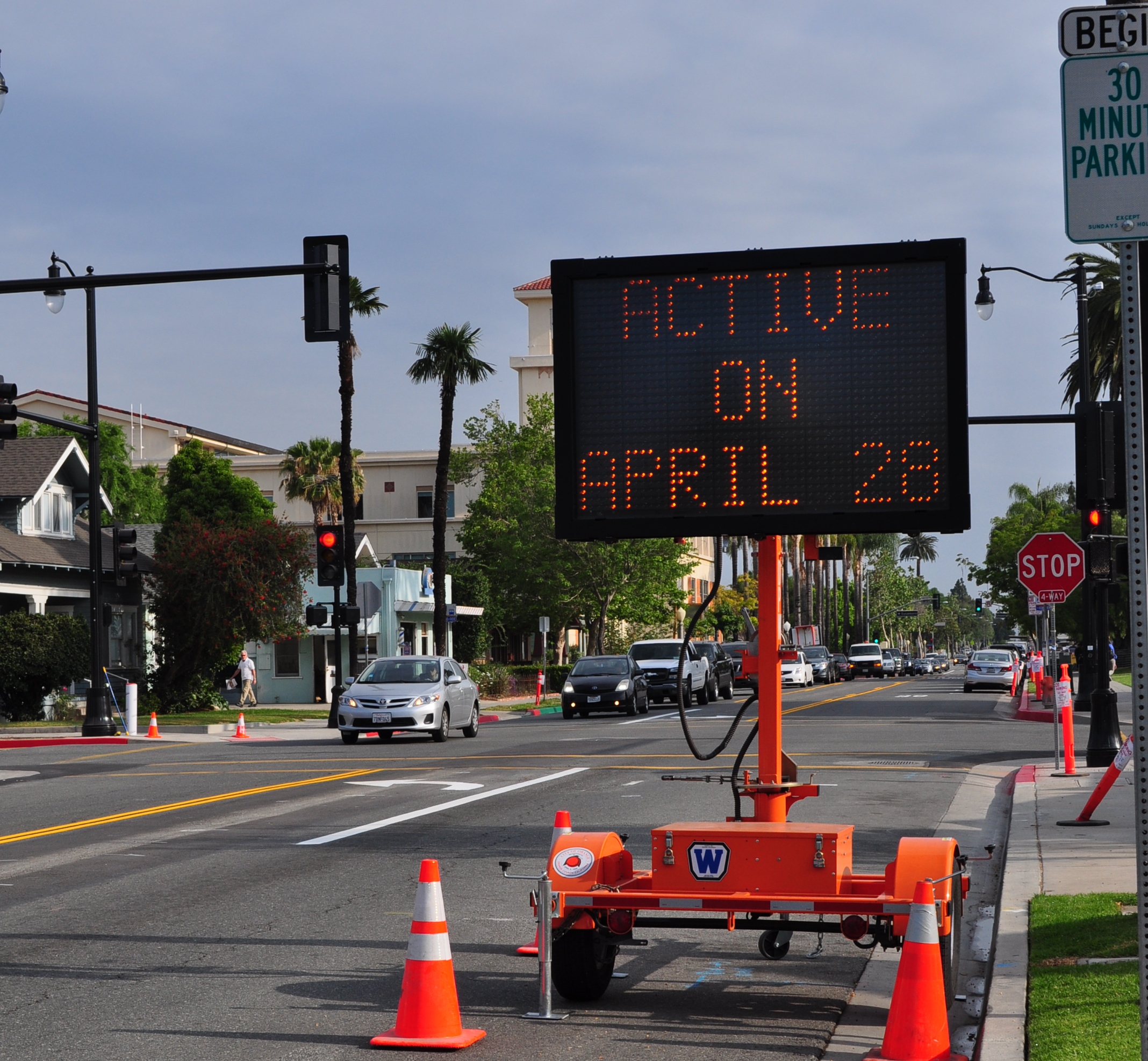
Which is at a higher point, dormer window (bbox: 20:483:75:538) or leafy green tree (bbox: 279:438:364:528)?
leafy green tree (bbox: 279:438:364:528)

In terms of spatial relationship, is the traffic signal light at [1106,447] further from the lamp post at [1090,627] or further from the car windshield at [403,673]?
the car windshield at [403,673]

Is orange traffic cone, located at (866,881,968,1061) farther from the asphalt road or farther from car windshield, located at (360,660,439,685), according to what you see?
car windshield, located at (360,660,439,685)

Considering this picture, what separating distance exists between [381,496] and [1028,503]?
58197mm

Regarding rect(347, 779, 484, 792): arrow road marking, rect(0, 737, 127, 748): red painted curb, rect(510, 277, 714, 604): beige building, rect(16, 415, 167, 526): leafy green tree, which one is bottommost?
rect(0, 737, 127, 748): red painted curb

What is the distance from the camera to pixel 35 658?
119 ft

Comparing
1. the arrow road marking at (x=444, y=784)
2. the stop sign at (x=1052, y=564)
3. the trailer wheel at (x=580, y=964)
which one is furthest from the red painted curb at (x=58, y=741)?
the trailer wheel at (x=580, y=964)

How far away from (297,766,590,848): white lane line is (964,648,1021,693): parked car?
37.6 metres

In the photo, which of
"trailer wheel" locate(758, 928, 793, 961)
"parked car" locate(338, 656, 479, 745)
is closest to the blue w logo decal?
"trailer wheel" locate(758, 928, 793, 961)

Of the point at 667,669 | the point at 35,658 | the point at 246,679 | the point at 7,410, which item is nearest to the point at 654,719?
the point at 667,669

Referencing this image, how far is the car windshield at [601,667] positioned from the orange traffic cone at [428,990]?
32921mm

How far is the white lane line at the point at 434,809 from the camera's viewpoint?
14.1 meters

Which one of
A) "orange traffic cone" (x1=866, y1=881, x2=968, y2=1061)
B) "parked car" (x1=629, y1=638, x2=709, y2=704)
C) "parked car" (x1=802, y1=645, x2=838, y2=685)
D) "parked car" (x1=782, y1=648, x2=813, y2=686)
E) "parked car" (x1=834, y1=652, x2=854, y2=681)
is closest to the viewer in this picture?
"orange traffic cone" (x1=866, y1=881, x2=968, y2=1061)

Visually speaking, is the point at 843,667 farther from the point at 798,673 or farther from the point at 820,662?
the point at 798,673

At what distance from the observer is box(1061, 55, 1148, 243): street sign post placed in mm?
4496
